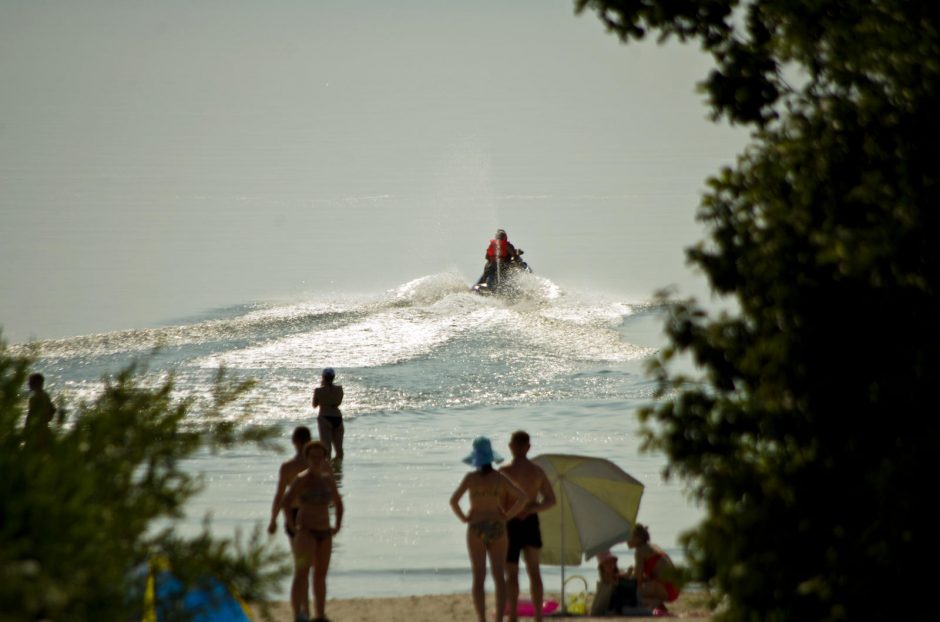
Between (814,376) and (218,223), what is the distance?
106 metres

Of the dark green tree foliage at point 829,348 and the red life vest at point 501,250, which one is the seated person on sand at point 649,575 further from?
the red life vest at point 501,250

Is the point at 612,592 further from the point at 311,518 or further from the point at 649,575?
the point at 311,518

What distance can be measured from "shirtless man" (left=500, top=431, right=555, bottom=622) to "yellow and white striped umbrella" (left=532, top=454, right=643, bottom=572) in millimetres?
1107

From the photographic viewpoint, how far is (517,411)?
2819 cm

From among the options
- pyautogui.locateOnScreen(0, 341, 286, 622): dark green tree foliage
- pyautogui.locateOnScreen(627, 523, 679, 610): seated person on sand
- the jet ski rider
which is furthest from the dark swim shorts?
the jet ski rider

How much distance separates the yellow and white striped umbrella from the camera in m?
12.9

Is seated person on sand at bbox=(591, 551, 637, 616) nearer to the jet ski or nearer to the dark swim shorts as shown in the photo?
the dark swim shorts

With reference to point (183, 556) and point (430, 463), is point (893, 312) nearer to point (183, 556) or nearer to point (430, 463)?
point (183, 556)

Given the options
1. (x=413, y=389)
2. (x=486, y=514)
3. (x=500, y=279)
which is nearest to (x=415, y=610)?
(x=486, y=514)

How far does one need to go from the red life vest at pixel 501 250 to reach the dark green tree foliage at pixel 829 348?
31.3m

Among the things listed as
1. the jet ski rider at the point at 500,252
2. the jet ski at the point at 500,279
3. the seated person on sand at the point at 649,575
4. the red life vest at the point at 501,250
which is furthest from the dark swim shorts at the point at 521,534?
the jet ski at the point at 500,279

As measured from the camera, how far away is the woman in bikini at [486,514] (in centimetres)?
1128

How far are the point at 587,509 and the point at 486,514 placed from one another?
1.97 meters

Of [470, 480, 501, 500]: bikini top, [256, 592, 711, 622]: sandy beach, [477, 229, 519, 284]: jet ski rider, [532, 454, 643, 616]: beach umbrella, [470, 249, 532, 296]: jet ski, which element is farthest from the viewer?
[470, 249, 532, 296]: jet ski
